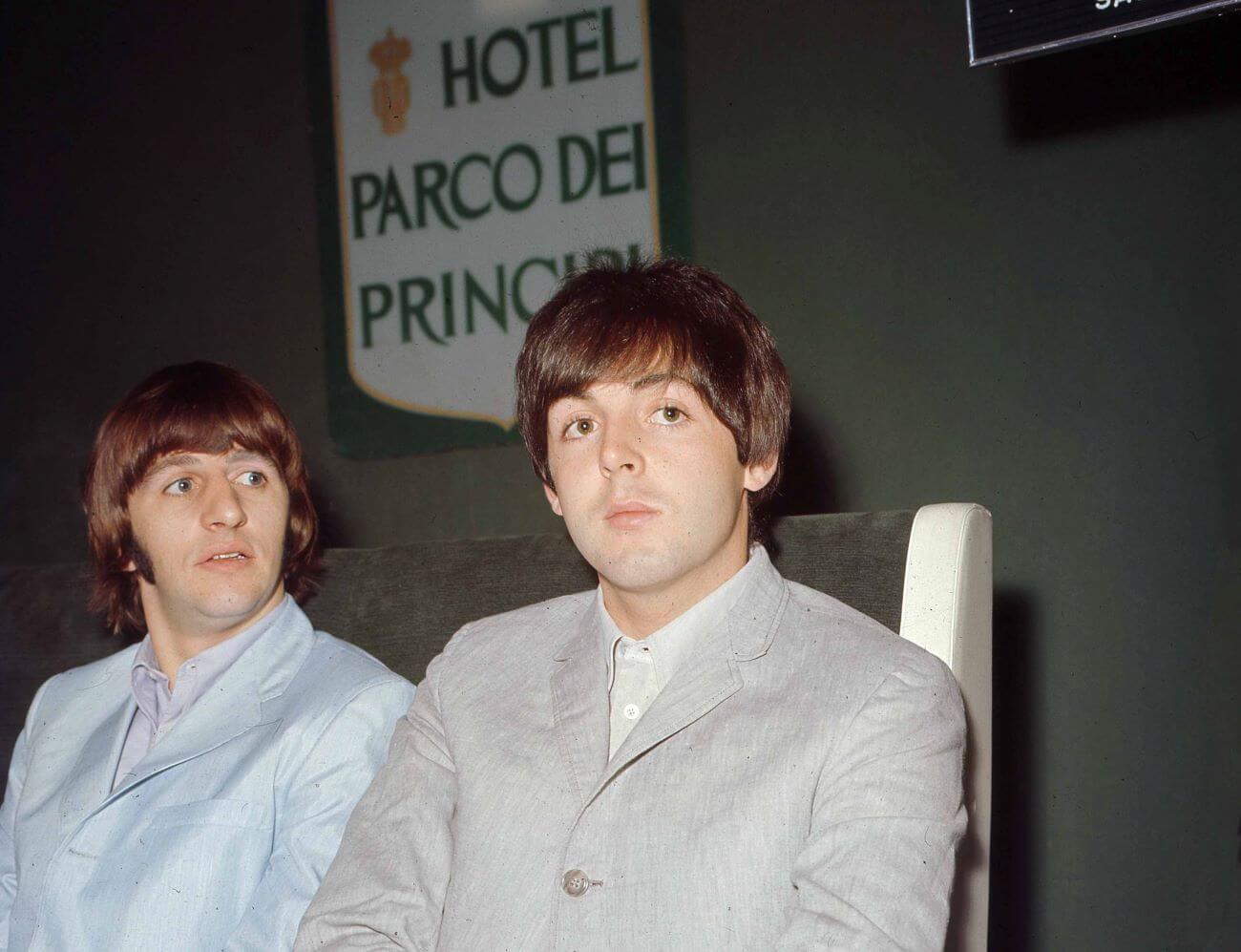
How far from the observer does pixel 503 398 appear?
3.03 m

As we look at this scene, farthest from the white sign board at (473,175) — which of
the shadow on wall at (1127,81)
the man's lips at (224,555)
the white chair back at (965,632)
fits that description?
the white chair back at (965,632)

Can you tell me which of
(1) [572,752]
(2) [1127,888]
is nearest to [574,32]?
(1) [572,752]

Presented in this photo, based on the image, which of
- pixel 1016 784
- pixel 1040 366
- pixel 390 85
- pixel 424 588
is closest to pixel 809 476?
pixel 1040 366

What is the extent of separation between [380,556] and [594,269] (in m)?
0.74

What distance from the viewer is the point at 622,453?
5.08 ft

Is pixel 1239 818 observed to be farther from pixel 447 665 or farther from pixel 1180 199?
pixel 447 665

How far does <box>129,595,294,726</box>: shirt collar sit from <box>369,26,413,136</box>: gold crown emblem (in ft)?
5.25

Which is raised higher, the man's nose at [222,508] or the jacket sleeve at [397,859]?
the man's nose at [222,508]

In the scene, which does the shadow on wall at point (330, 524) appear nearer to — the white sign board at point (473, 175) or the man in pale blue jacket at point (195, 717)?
the white sign board at point (473, 175)

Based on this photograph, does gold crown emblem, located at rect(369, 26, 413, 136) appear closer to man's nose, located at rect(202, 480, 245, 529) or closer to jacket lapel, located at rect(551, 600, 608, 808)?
man's nose, located at rect(202, 480, 245, 529)

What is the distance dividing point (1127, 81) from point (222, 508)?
1.79 metres

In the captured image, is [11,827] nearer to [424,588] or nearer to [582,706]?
[424,588]

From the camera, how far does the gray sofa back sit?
1.80 metres

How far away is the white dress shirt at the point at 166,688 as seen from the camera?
2.01 m
